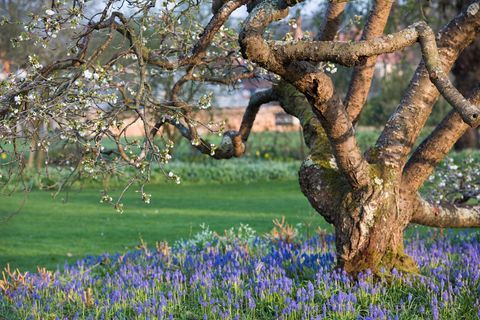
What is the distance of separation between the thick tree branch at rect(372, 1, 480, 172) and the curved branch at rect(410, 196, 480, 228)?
563 mm

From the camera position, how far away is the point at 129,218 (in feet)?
48.7

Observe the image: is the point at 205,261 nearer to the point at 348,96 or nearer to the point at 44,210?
the point at 348,96

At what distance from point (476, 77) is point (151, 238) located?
1409cm

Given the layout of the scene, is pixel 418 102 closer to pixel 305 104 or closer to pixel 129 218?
pixel 305 104

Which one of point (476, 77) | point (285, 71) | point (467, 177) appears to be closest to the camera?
point (285, 71)

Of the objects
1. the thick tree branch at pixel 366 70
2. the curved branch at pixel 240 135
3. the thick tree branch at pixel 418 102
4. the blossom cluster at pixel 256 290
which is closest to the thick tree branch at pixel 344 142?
the thick tree branch at pixel 418 102

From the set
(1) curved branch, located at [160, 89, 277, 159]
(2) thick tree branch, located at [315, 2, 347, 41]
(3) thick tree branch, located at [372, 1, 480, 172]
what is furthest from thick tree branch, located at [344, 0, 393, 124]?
(1) curved branch, located at [160, 89, 277, 159]

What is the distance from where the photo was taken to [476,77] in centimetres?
2245

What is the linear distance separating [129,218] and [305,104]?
8.85 m

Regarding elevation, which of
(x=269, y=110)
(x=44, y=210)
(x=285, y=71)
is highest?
(x=269, y=110)

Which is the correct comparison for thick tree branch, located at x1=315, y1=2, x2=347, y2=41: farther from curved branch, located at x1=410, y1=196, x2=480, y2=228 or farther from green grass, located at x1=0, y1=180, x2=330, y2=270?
green grass, located at x1=0, y1=180, x2=330, y2=270

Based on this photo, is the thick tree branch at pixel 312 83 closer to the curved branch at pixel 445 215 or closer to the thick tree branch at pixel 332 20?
the curved branch at pixel 445 215

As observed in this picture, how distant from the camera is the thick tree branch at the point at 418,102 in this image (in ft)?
19.6

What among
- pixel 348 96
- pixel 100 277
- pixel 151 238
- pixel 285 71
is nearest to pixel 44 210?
pixel 151 238
